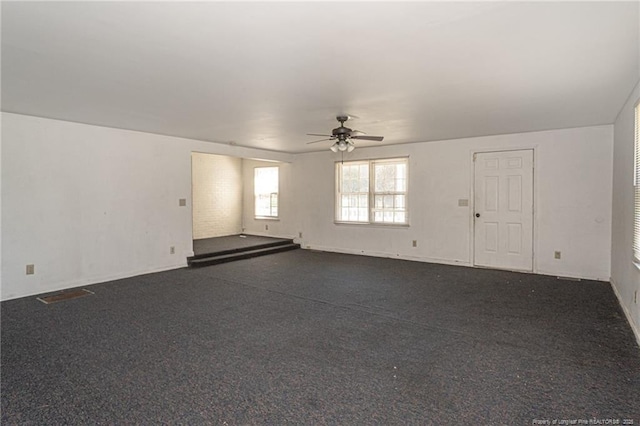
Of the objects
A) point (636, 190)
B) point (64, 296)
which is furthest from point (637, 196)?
point (64, 296)

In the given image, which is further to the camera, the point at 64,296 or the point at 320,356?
the point at 64,296

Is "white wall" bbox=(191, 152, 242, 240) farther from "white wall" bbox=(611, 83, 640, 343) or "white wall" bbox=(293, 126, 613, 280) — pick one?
"white wall" bbox=(611, 83, 640, 343)

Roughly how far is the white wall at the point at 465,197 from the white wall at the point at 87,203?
299cm

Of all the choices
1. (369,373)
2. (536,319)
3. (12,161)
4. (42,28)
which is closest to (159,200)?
(12,161)

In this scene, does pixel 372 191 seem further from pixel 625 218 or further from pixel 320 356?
pixel 320 356

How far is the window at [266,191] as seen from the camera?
30.3 feet

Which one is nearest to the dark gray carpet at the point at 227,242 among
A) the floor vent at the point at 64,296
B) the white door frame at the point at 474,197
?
the floor vent at the point at 64,296

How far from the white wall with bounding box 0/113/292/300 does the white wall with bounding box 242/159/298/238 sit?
8.78 feet

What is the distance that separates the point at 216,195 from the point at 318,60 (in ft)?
23.3

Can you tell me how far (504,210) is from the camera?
612cm

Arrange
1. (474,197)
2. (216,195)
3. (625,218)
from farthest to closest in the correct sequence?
(216,195)
(474,197)
(625,218)

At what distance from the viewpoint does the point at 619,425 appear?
1.99 metres

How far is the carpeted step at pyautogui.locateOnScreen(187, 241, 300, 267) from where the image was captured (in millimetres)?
6547

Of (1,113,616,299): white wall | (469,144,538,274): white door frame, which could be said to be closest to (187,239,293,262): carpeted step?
(1,113,616,299): white wall
